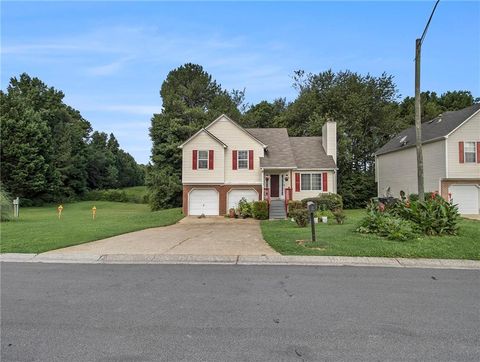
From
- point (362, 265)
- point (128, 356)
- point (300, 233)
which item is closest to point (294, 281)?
point (362, 265)

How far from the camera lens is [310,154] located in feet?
92.2

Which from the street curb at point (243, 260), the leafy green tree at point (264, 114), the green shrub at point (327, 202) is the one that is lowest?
the street curb at point (243, 260)

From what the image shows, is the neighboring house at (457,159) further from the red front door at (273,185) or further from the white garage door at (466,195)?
the red front door at (273,185)

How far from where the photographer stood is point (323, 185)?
2641 centimetres

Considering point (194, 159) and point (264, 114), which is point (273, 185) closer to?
point (194, 159)

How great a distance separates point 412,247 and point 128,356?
8491 millimetres

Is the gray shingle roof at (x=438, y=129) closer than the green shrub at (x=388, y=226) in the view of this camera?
No

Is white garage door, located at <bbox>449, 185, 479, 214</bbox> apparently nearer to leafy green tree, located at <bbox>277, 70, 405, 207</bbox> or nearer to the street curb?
leafy green tree, located at <bbox>277, 70, 405, 207</bbox>

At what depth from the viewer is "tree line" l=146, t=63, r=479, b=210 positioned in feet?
115

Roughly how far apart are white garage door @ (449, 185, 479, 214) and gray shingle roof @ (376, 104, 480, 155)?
381 cm

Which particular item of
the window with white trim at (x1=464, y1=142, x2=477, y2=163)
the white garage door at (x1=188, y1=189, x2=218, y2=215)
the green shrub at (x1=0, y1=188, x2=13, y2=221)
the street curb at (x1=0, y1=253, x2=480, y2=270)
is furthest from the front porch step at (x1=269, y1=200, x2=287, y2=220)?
the green shrub at (x1=0, y1=188, x2=13, y2=221)

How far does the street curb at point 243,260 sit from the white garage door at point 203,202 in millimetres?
15786

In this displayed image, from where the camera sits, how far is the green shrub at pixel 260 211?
22562mm

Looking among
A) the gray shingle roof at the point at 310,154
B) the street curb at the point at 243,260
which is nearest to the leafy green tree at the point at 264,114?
the gray shingle roof at the point at 310,154
